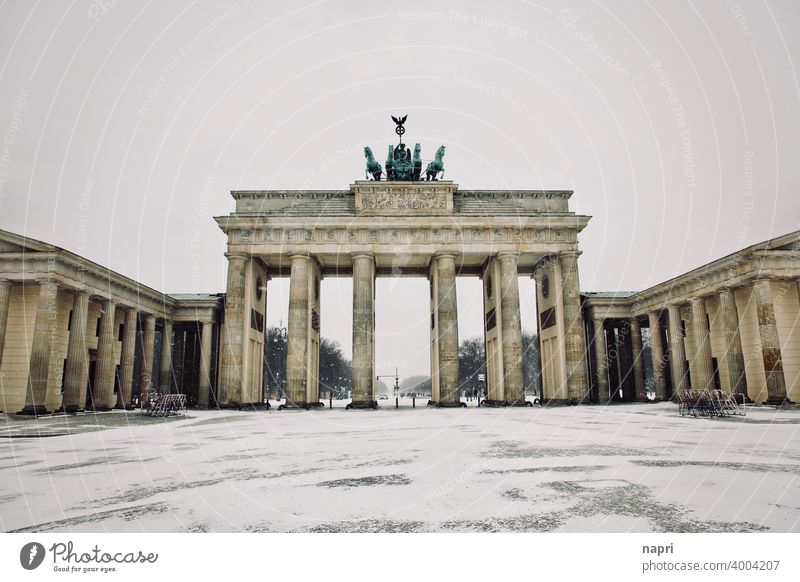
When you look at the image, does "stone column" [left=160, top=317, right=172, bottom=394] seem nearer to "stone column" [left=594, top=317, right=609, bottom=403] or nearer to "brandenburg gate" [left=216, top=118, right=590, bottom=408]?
"brandenburg gate" [left=216, top=118, right=590, bottom=408]

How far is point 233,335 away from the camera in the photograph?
34125mm

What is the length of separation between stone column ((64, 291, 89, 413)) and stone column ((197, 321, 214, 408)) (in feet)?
28.1

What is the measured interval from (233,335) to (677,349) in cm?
3192

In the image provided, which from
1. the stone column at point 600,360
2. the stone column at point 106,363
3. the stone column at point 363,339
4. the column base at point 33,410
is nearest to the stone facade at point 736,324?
the stone column at point 600,360

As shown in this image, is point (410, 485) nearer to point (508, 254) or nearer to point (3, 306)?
point (3, 306)

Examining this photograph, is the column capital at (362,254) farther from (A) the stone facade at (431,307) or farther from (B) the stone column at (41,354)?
(B) the stone column at (41,354)

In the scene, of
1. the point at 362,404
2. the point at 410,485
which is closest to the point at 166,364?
the point at 362,404

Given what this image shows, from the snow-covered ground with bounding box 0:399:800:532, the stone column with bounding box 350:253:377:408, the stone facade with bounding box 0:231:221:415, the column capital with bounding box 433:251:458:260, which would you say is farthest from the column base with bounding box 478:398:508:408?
the stone facade with bounding box 0:231:221:415


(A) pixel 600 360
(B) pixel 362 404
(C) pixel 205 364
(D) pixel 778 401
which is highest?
(C) pixel 205 364

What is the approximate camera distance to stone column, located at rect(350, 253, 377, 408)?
109 feet

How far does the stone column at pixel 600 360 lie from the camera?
38.1m

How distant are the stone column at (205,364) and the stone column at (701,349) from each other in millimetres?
34814

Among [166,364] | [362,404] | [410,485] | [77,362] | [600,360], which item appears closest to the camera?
[410,485]
